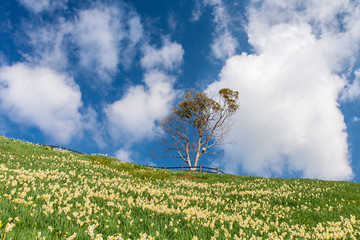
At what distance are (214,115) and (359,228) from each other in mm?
35081

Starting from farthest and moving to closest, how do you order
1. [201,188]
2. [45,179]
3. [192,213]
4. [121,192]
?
[201,188]
[121,192]
[45,179]
[192,213]

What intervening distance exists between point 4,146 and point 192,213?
2147 centimetres

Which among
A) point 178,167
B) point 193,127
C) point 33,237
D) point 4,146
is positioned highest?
point 193,127

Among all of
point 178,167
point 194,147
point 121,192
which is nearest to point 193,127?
point 194,147

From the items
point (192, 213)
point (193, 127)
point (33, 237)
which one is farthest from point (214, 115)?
point (33, 237)

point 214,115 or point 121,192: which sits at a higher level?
point 214,115

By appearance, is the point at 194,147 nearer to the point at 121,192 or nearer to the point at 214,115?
the point at 214,115

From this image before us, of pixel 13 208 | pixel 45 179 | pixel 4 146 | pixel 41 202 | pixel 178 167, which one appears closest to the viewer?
pixel 13 208

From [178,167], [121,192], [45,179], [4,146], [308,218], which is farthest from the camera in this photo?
[178,167]

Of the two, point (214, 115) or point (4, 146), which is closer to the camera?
point (4, 146)

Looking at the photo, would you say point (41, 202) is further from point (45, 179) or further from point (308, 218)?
point (308, 218)

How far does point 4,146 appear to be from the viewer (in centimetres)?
2144

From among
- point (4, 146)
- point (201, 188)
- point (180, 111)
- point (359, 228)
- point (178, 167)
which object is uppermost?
point (180, 111)

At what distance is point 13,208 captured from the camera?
16.5ft
